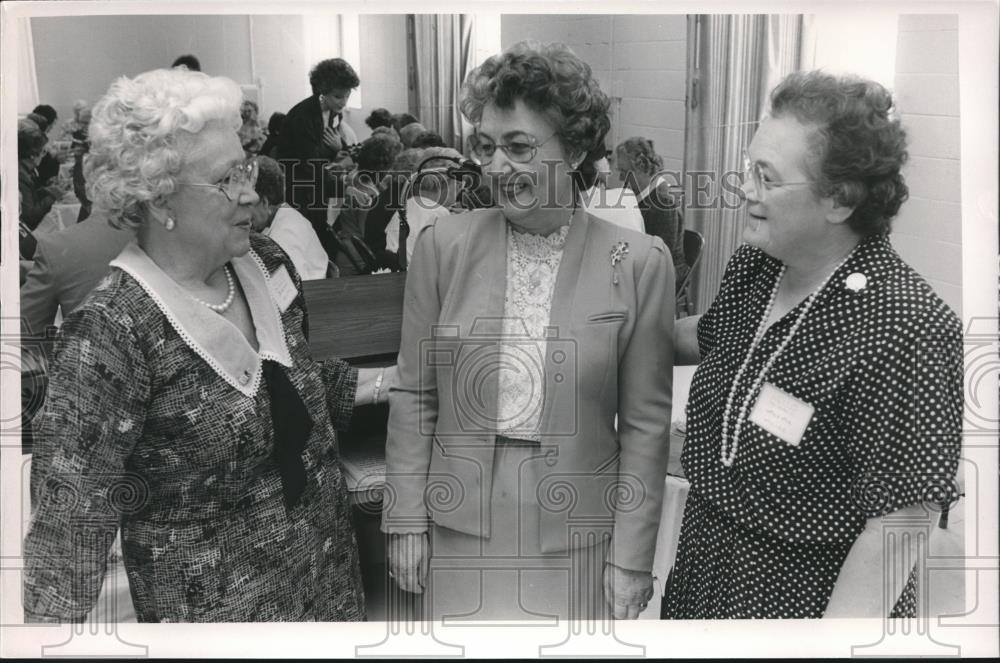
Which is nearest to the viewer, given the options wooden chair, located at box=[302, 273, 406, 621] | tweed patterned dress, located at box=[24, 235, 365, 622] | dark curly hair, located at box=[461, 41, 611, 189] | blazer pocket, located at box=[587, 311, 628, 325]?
tweed patterned dress, located at box=[24, 235, 365, 622]

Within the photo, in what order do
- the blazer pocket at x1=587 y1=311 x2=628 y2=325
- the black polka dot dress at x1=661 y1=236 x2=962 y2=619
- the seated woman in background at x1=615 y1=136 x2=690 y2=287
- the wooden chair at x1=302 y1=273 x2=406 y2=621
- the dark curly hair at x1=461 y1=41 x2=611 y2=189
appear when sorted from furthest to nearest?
the wooden chair at x1=302 y1=273 x2=406 y2=621 < the seated woman in background at x1=615 y1=136 x2=690 y2=287 < the blazer pocket at x1=587 y1=311 x2=628 y2=325 < the dark curly hair at x1=461 y1=41 x2=611 y2=189 < the black polka dot dress at x1=661 y1=236 x2=962 y2=619

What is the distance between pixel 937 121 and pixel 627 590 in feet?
3.68

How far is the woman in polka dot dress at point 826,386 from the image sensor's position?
125 cm

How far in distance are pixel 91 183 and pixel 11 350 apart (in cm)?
54

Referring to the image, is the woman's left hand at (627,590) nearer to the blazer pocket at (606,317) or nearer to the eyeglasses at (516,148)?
the blazer pocket at (606,317)

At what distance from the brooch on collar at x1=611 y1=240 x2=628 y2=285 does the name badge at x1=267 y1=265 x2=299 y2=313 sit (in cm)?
61

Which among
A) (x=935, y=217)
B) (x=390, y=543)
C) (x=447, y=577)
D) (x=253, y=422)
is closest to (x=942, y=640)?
(x=935, y=217)

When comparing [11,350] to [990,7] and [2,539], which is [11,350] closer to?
[2,539]

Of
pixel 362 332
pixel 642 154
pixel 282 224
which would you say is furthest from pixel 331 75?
pixel 642 154

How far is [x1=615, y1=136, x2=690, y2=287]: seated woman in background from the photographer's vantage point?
5.82 ft

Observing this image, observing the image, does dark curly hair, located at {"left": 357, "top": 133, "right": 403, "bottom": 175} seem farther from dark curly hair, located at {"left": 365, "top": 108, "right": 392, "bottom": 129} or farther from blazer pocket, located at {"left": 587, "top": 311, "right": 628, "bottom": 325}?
blazer pocket, located at {"left": 587, "top": 311, "right": 628, "bottom": 325}

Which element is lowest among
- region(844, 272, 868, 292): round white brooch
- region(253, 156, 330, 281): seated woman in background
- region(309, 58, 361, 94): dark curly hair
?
region(844, 272, 868, 292): round white brooch

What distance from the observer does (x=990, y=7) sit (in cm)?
172

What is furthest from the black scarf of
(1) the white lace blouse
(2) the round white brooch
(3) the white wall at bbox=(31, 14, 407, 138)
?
(2) the round white brooch
